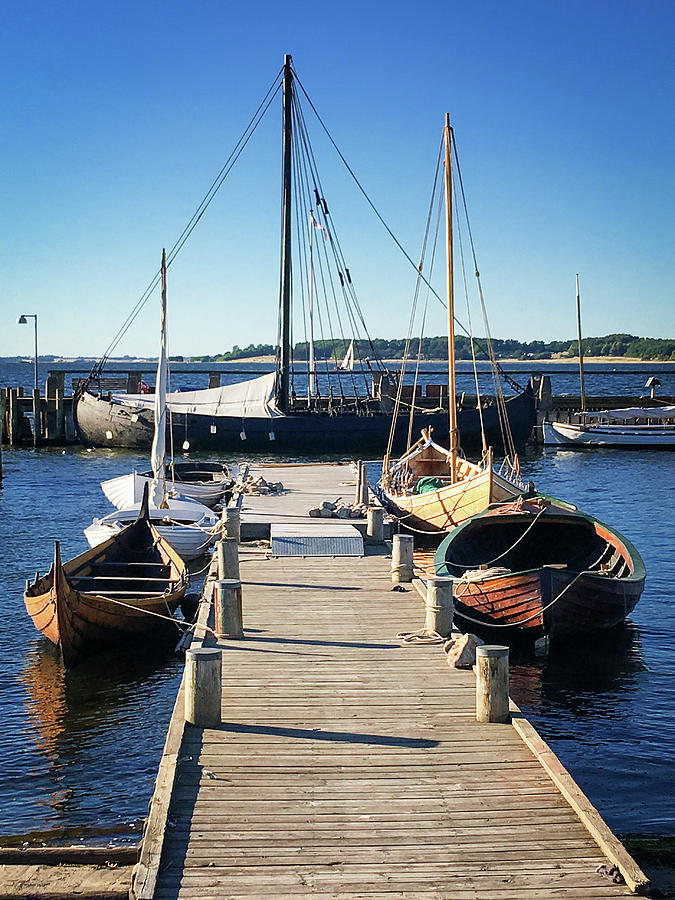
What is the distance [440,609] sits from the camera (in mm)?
13711

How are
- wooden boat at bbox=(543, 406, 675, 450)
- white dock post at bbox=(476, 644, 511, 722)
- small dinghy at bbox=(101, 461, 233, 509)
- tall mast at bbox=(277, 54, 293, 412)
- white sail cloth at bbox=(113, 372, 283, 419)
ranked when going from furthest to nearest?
wooden boat at bbox=(543, 406, 675, 450), white sail cloth at bbox=(113, 372, 283, 419), tall mast at bbox=(277, 54, 293, 412), small dinghy at bbox=(101, 461, 233, 509), white dock post at bbox=(476, 644, 511, 722)

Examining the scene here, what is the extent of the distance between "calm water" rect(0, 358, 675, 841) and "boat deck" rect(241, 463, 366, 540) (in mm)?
5346

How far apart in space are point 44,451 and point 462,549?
41.4 meters

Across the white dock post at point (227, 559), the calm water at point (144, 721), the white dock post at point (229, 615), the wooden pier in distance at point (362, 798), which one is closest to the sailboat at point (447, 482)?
the calm water at point (144, 721)

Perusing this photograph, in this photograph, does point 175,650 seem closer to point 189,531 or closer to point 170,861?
point 189,531

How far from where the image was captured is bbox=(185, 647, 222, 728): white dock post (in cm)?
1000

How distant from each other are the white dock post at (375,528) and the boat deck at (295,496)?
1.01 m

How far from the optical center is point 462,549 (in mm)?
20438

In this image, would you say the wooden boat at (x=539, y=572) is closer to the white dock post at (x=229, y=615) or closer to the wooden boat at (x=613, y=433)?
the white dock post at (x=229, y=615)

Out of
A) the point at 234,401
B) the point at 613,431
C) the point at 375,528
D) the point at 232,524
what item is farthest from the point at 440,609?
the point at 613,431

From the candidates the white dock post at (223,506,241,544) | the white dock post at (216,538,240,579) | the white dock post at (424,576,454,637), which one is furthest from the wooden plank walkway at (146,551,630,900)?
the white dock post at (223,506,241,544)

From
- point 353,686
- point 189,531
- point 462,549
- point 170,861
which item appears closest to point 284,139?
point 189,531

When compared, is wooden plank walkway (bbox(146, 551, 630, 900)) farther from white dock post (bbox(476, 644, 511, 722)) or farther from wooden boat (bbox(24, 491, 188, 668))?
wooden boat (bbox(24, 491, 188, 668))

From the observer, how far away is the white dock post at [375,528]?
21.3 m
